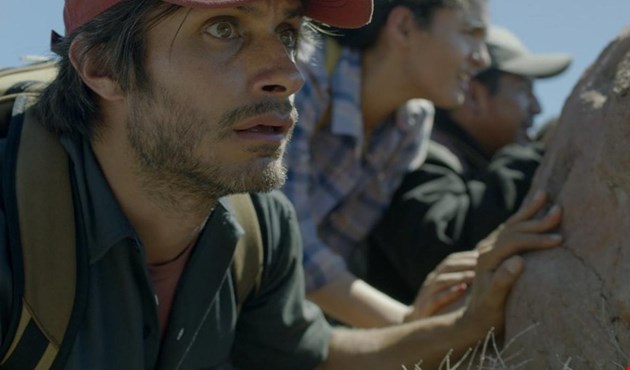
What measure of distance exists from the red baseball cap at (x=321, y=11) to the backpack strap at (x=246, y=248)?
0.57 m

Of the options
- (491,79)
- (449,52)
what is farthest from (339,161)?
(491,79)

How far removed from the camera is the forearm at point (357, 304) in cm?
438

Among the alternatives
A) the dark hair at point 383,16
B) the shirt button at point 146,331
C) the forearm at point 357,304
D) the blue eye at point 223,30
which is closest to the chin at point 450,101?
the dark hair at point 383,16

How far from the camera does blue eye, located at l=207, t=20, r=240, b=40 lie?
3.13 m

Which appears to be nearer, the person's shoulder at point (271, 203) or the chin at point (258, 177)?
the chin at point (258, 177)

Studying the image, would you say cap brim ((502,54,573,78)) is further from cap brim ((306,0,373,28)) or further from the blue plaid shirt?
cap brim ((306,0,373,28))

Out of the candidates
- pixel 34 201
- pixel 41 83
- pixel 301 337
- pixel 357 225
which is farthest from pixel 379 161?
pixel 34 201

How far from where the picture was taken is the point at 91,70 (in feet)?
10.7

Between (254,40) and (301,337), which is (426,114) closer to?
(301,337)

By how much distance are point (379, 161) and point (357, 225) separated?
30cm

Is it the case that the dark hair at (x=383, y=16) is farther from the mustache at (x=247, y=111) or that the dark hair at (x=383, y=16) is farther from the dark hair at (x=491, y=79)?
the mustache at (x=247, y=111)

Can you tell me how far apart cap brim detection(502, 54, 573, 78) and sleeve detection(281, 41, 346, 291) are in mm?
2143

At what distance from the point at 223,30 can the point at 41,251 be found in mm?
751

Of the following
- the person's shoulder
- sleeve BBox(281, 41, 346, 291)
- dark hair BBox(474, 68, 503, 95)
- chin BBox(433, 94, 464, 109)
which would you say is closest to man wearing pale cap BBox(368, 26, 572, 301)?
chin BBox(433, 94, 464, 109)
